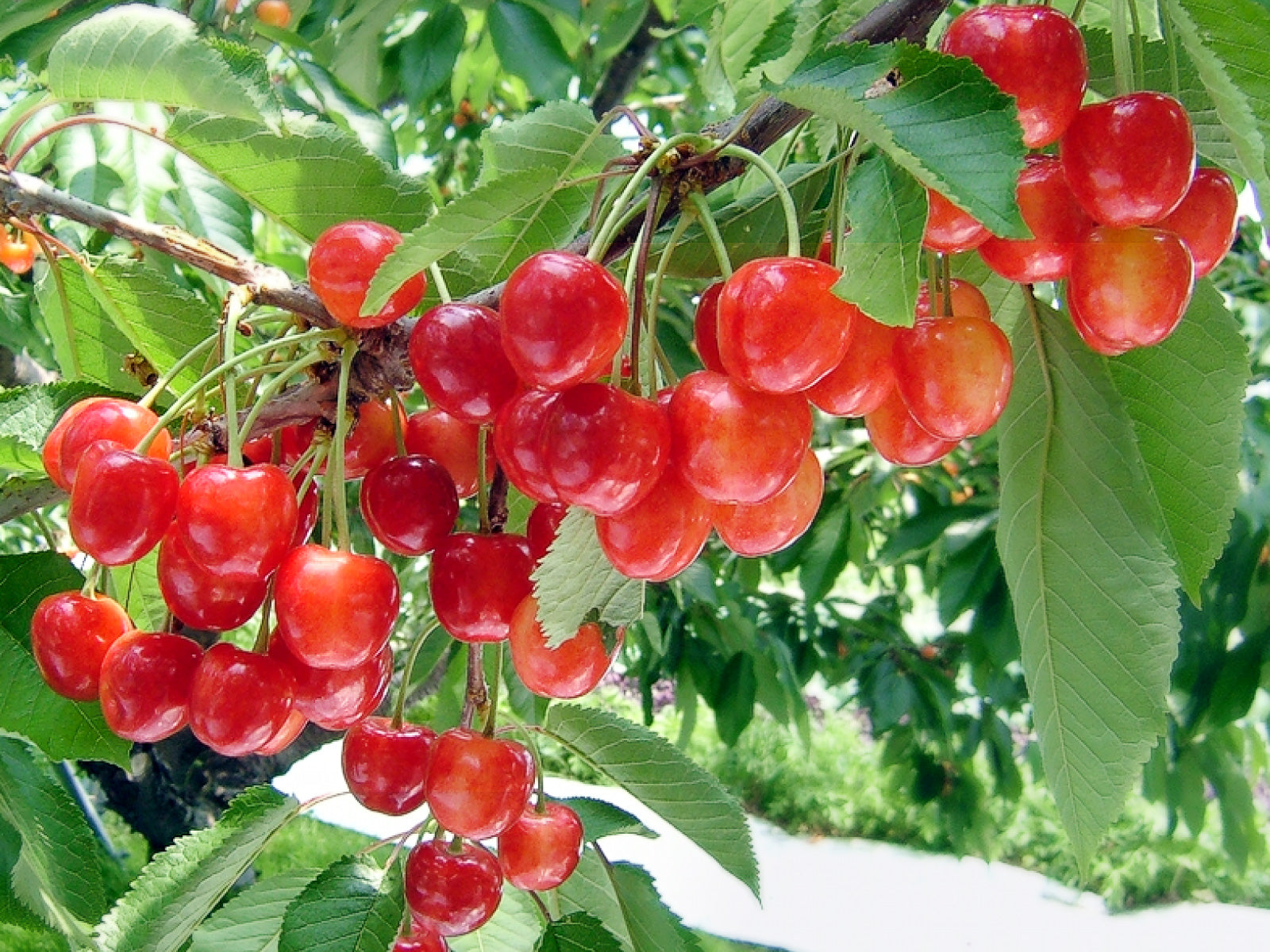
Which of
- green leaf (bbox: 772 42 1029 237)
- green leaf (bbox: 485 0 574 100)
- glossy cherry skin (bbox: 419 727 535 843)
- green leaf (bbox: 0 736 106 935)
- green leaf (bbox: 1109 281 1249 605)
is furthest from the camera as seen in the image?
green leaf (bbox: 485 0 574 100)

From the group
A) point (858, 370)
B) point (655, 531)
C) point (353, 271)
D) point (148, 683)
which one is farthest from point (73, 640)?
point (858, 370)

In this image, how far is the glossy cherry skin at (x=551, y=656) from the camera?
0.62 meters

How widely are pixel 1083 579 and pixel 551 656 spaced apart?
1.06ft

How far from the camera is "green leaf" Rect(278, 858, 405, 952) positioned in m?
0.74

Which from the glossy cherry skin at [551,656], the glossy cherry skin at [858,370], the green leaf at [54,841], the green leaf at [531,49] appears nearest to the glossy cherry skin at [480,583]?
the glossy cherry skin at [551,656]

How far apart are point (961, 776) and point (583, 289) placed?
10.2ft

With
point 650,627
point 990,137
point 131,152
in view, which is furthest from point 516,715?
point 990,137

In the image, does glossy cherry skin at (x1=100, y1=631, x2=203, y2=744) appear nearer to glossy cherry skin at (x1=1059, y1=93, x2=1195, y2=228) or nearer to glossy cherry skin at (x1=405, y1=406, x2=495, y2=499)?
glossy cherry skin at (x1=405, y1=406, x2=495, y2=499)

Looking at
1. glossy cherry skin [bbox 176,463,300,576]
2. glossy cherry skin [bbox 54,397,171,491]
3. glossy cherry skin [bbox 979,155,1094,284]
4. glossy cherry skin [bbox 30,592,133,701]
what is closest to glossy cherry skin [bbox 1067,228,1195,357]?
glossy cherry skin [bbox 979,155,1094,284]

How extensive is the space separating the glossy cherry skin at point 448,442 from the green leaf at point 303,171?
0.46 ft

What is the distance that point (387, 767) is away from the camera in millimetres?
753

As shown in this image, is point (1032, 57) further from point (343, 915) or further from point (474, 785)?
point (343, 915)

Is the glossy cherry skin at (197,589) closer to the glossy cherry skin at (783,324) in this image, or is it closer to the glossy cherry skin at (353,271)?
the glossy cherry skin at (353,271)

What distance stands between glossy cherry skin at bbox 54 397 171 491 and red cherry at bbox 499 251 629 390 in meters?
0.29
